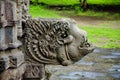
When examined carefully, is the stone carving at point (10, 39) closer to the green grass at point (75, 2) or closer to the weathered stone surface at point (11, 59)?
the weathered stone surface at point (11, 59)

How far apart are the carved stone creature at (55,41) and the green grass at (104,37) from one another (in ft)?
31.1

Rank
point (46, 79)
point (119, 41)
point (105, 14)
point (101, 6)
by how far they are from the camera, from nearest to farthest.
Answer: point (46, 79), point (119, 41), point (105, 14), point (101, 6)

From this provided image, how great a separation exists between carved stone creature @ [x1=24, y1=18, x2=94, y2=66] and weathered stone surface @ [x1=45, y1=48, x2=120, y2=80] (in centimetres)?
412

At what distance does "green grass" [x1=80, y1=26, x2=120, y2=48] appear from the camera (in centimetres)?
1361

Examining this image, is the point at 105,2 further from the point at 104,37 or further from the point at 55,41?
the point at 55,41

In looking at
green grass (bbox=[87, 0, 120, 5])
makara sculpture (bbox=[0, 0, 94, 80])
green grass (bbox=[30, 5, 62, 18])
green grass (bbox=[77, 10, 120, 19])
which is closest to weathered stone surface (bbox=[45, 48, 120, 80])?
makara sculpture (bbox=[0, 0, 94, 80])

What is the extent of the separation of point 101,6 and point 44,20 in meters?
20.5

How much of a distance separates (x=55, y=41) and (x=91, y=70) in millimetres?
5709

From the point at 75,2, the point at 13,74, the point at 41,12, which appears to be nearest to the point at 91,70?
the point at 13,74

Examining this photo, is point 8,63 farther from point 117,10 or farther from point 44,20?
point 117,10

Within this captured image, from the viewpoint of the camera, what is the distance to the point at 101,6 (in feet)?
78.9

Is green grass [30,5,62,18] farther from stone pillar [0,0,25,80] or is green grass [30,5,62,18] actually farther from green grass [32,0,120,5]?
stone pillar [0,0,25,80]

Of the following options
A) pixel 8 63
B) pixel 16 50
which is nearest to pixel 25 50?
pixel 16 50

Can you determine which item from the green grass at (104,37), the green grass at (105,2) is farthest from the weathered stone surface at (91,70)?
the green grass at (105,2)
